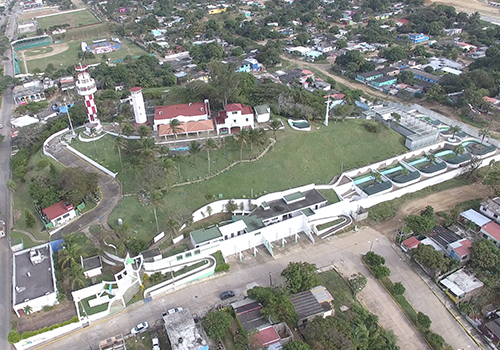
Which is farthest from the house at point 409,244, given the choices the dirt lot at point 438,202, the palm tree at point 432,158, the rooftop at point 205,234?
the rooftop at point 205,234

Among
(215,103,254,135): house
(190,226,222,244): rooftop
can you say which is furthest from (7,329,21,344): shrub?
(215,103,254,135): house

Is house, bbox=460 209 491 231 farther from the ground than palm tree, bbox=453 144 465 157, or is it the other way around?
palm tree, bbox=453 144 465 157

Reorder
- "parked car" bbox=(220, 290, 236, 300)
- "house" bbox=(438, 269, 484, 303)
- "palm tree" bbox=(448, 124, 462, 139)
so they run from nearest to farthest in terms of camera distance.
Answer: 1. "house" bbox=(438, 269, 484, 303)
2. "parked car" bbox=(220, 290, 236, 300)
3. "palm tree" bbox=(448, 124, 462, 139)

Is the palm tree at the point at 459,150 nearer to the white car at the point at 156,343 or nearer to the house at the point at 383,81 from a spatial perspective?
the house at the point at 383,81

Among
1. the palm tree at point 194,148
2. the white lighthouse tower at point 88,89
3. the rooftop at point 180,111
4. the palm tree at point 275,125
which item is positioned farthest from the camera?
the white lighthouse tower at point 88,89

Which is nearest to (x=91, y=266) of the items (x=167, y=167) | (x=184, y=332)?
(x=184, y=332)

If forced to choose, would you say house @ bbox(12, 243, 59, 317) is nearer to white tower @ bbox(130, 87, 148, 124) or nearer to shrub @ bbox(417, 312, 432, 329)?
white tower @ bbox(130, 87, 148, 124)

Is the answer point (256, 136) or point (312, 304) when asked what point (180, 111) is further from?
point (312, 304)
